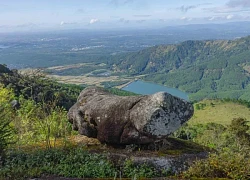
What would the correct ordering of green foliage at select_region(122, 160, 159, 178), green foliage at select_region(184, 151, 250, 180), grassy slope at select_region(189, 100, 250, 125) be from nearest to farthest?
green foliage at select_region(184, 151, 250, 180) < green foliage at select_region(122, 160, 159, 178) < grassy slope at select_region(189, 100, 250, 125)

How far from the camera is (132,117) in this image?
17.1 metres

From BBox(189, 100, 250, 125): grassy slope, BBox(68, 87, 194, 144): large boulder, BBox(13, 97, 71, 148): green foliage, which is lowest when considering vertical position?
BBox(189, 100, 250, 125): grassy slope

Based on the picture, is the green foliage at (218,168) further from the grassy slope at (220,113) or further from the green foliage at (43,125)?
the grassy slope at (220,113)

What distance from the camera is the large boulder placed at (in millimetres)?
16219

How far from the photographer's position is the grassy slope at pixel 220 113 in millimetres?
113438

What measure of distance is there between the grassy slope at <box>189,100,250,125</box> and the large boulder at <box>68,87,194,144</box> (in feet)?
307

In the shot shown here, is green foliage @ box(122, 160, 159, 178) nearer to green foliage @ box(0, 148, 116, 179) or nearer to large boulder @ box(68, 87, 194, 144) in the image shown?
green foliage @ box(0, 148, 116, 179)

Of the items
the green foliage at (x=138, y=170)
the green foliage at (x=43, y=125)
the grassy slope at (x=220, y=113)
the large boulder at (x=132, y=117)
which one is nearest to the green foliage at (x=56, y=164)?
the green foliage at (x=138, y=170)

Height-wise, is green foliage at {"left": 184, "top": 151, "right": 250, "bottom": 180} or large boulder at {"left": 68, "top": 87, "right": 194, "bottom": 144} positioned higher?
large boulder at {"left": 68, "top": 87, "right": 194, "bottom": 144}

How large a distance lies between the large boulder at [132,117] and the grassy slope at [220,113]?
93625 millimetres

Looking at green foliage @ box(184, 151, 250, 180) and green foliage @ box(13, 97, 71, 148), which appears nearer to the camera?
green foliage @ box(184, 151, 250, 180)

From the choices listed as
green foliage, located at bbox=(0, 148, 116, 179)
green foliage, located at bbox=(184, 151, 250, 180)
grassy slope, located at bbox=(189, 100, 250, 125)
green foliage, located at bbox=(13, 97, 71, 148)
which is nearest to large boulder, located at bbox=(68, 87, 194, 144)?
green foliage, located at bbox=(13, 97, 71, 148)

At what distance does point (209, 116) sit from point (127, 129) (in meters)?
108

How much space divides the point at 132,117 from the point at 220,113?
11316 centimetres
